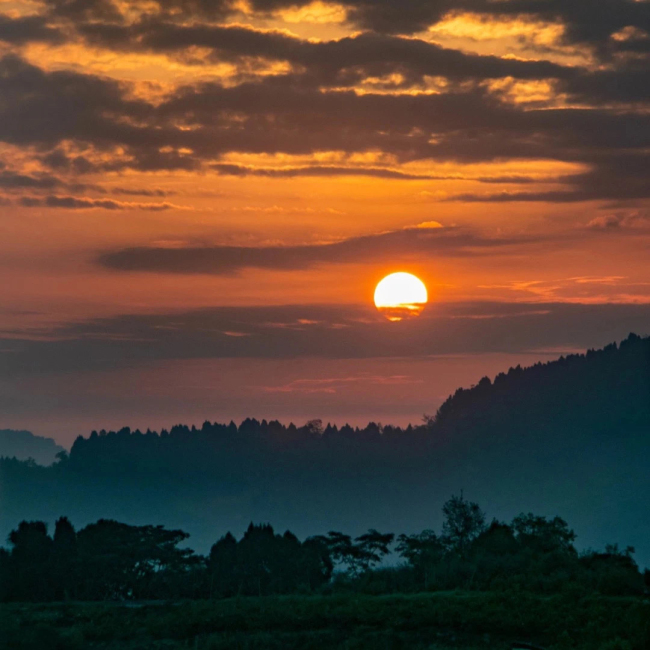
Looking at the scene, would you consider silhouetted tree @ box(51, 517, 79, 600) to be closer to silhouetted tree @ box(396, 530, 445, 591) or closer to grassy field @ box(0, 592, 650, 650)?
grassy field @ box(0, 592, 650, 650)

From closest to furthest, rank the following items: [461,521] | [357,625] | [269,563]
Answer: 1. [357,625]
2. [269,563]
3. [461,521]

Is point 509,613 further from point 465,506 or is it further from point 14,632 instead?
point 465,506

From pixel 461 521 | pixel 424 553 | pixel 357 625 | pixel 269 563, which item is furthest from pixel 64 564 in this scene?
pixel 461 521

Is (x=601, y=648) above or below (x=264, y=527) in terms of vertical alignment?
below

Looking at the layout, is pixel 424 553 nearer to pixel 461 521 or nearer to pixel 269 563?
pixel 269 563

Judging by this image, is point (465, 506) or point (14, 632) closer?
point (14, 632)

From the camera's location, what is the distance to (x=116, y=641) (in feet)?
161

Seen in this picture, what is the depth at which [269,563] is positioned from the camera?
248 ft

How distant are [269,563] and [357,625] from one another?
27.8 meters

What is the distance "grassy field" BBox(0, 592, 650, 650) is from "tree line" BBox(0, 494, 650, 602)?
6.38m

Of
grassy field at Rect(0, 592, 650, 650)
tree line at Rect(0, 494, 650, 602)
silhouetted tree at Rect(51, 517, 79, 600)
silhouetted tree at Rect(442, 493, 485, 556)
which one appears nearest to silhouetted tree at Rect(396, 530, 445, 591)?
tree line at Rect(0, 494, 650, 602)

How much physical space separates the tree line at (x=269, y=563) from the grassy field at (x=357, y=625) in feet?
20.9

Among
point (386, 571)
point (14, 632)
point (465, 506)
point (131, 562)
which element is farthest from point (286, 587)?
point (465, 506)

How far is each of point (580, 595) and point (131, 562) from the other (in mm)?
38686
